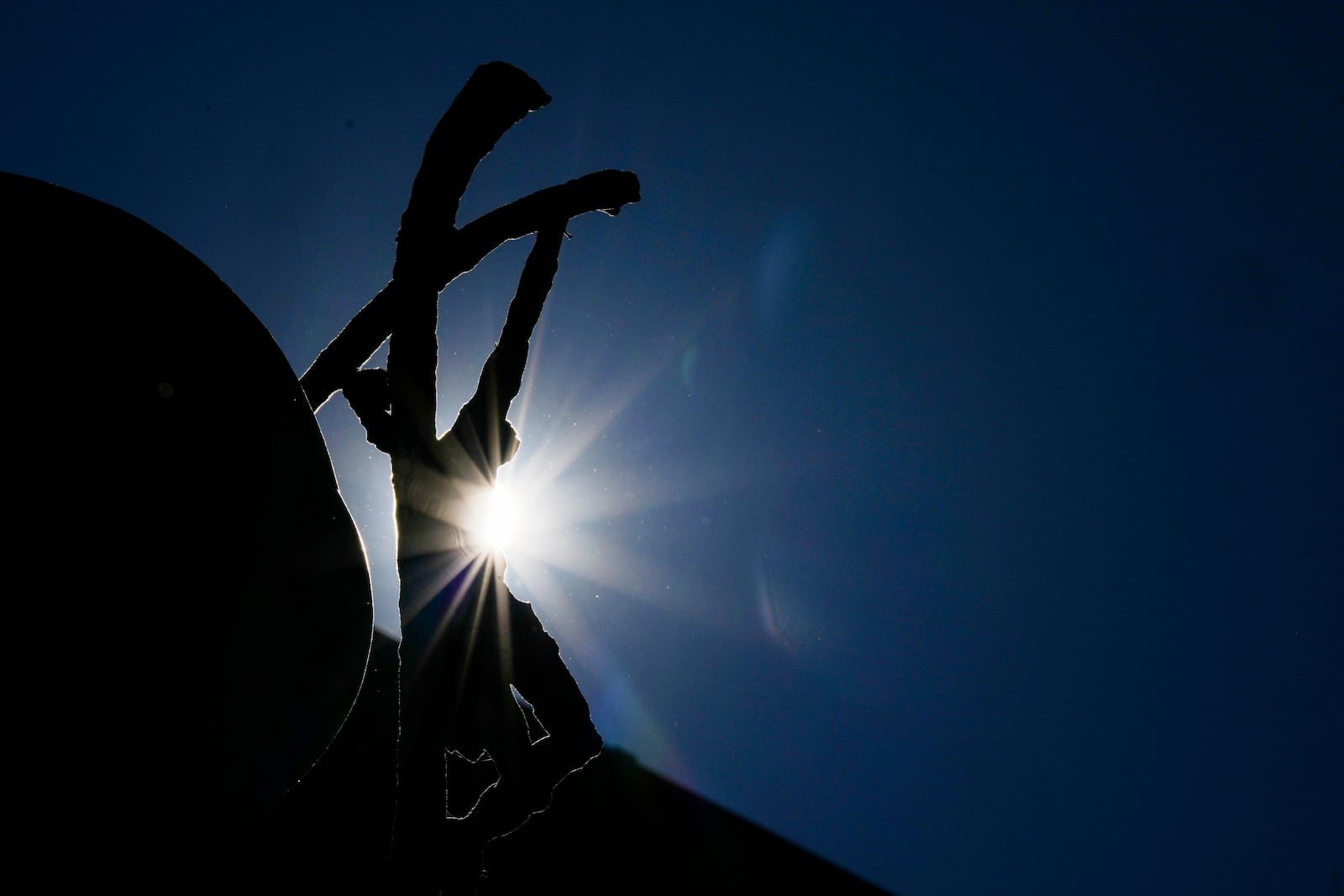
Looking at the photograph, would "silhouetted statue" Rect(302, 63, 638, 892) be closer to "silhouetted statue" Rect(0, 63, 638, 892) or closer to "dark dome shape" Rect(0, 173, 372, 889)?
"silhouetted statue" Rect(0, 63, 638, 892)

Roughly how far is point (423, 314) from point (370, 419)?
35 centimetres

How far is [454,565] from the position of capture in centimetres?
197

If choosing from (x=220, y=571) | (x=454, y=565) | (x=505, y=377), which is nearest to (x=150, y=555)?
(x=220, y=571)

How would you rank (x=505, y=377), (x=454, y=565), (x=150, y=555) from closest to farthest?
(x=150, y=555) < (x=454, y=565) < (x=505, y=377)

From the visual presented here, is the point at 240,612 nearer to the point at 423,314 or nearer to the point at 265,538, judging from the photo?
the point at 265,538

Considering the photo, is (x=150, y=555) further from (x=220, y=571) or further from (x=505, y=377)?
(x=505, y=377)

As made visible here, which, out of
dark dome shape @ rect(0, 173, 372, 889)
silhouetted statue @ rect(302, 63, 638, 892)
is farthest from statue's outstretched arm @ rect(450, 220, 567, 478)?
dark dome shape @ rect(0, 173, 372, 889)

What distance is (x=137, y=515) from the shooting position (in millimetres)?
1438

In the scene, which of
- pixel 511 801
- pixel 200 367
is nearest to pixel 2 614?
pixel 200 367

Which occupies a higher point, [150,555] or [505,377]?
[505,377]

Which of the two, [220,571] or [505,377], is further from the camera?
[505,377]

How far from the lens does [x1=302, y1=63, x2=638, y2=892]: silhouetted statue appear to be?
1.87m

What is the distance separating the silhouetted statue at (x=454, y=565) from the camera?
1.87 meters

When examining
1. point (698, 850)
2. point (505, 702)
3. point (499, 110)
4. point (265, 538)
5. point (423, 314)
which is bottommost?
point (698, 850)
